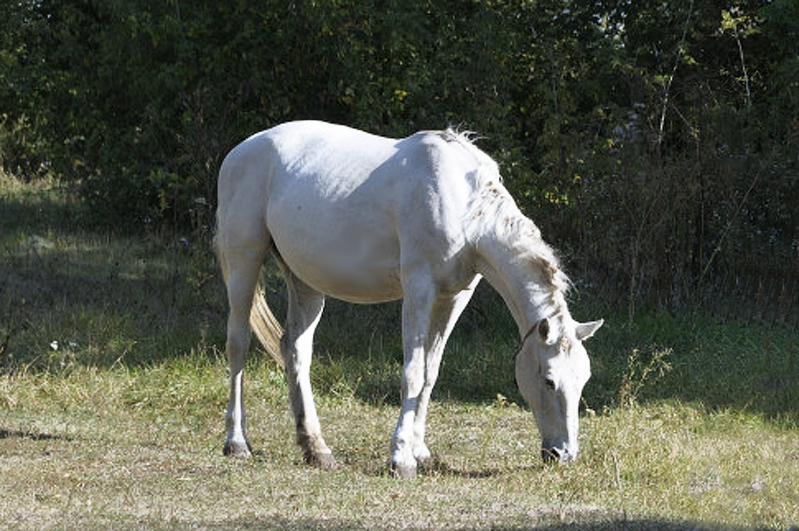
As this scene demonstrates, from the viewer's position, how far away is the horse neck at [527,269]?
259 inches

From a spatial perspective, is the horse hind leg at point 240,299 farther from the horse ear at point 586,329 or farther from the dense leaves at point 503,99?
the dense leaves at point 503,99

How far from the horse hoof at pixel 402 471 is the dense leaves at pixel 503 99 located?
14.8ft

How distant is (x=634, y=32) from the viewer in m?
14.5

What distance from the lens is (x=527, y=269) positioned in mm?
A: 6605

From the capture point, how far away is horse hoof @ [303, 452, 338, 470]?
697 cm

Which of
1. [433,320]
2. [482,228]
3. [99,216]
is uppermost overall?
[482,228]

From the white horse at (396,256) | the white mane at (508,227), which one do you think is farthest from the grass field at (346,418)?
the white mane at (508,227)

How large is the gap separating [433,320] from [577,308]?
4021mm

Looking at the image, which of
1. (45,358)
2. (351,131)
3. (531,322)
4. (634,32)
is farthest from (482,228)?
(634,32)

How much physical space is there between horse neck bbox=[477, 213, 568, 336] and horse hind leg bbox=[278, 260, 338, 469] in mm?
1420

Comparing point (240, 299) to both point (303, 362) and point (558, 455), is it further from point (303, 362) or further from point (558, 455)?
point (558, 455)

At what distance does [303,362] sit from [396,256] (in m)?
1.06

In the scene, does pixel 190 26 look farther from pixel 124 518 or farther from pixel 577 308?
pixel 124 518

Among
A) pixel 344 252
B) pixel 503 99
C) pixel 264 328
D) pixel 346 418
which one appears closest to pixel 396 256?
pixel 344 252
